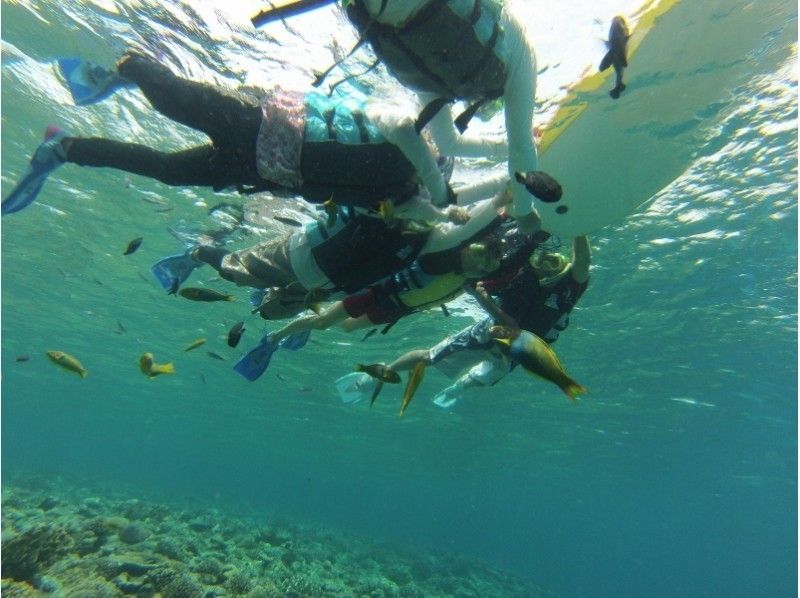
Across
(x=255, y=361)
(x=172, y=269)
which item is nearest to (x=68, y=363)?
(x=172, y=269)

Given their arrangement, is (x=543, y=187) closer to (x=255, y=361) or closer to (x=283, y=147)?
(x=283, y=147)

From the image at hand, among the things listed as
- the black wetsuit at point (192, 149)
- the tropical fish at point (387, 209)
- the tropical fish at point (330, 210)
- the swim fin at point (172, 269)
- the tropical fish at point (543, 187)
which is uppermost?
the black wetsuit at point (192, 149)

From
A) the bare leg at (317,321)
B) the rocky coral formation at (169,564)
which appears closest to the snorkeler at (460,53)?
the bare leg at (317,321)

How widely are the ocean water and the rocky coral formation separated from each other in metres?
8.99

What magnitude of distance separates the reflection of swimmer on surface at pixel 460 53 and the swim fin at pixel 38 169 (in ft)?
12.3

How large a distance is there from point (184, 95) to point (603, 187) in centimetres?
463

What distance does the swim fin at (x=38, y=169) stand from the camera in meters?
4.94

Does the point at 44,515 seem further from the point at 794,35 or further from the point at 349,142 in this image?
the point at 794,35

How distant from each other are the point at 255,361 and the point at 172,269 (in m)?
1.78

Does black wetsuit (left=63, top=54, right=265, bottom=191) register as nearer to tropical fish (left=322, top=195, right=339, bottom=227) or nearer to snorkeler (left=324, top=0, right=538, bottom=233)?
tropical fish (left=322, top=195, right=339, bottom=227)

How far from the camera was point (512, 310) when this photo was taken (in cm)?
744

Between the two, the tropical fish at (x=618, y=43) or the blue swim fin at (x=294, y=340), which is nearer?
the tropical fish at (x=618, y=43)

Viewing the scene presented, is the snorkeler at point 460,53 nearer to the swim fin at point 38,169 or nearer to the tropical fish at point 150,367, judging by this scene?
the swim fin at point 38,169

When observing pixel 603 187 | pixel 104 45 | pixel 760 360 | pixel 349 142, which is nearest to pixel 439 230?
pixel 349 142
